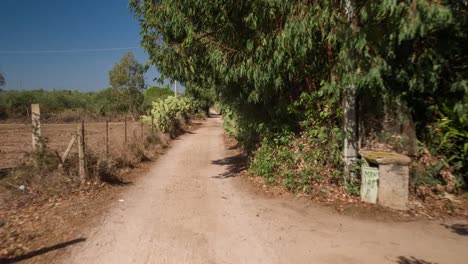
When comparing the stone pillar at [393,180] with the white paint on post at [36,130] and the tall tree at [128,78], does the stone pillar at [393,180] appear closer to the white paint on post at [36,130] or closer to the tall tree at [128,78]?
the white paint on post at [36,130]

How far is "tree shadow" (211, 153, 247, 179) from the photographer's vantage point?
811 cm

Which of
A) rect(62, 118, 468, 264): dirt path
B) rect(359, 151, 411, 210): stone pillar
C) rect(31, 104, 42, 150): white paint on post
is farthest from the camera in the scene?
rect(31, 104, 42, 150): white paint on post

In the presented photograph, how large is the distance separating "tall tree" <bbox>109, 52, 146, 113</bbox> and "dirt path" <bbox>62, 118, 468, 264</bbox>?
26.0 metres

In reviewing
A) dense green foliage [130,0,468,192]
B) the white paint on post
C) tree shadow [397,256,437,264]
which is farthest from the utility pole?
the white paint on post

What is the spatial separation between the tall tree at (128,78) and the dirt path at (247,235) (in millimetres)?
25994

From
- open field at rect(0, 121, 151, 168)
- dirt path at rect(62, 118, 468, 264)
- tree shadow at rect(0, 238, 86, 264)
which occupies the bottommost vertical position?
tree shadow at rect(0, 238, 86, 264)

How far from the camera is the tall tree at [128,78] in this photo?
2941 centimetres

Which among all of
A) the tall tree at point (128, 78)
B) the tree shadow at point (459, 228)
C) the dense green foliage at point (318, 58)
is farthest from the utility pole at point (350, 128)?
the tall tree at point (128, 78)

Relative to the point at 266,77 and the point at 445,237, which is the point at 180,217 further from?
the point at 445,237

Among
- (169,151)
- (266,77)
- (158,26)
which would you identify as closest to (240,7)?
(266,77)

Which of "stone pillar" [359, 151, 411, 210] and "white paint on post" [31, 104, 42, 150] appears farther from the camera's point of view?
"white paint on post" [31, 104, 42, 150]

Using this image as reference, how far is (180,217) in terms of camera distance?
4.81m

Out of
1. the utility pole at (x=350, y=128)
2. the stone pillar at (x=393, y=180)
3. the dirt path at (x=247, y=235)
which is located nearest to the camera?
the dirt path at (x=247, y=235)

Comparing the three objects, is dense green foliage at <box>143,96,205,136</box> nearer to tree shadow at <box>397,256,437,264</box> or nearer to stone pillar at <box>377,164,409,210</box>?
stone pillar at <box>377,164,409,210</box>
